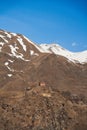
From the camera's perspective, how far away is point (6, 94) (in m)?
92.5

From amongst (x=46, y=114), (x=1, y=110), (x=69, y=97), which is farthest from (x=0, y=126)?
(x=69, y=97)

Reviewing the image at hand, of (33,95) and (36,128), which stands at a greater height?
(33,95)

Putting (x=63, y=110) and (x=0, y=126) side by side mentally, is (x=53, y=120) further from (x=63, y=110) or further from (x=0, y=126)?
(x=0, y=126)

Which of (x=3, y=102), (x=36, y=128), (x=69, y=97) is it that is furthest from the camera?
(x=69, y=97)

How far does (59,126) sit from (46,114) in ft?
12.2

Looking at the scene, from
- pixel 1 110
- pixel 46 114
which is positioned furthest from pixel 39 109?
pixel 1 110

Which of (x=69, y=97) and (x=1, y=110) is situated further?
(x=69, y=97)

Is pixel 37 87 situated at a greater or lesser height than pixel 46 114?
greater

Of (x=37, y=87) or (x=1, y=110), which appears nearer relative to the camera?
(x=1, y=110)

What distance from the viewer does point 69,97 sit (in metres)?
96.9

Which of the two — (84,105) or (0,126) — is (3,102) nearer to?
(0,126)

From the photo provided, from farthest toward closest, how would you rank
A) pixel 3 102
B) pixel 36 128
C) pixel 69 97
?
pixel 69 97, pixel 3 102, pixel 36 128

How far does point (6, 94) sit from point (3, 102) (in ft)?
17.4

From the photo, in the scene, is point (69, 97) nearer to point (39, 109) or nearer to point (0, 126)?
point (39, 109)
